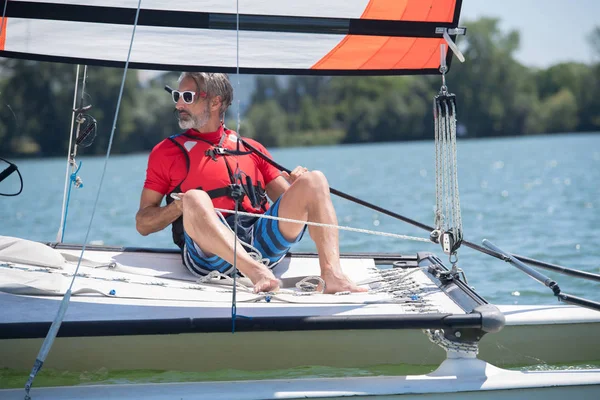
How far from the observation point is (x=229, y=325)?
252cm

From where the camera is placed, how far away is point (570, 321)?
10.1 feet

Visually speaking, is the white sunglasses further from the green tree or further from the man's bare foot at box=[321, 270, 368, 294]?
the green tree

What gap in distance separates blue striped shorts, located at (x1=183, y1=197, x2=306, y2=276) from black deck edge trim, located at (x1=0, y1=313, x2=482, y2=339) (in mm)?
747

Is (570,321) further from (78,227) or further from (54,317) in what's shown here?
(78,227)

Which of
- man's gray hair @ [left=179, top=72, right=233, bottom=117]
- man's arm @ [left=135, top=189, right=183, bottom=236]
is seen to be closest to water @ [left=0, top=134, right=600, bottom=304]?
man's gray hair @ [left=179, top=72, right=233, bottom=117]

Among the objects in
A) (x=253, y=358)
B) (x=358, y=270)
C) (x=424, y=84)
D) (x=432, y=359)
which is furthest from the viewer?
(x=424, y=84)


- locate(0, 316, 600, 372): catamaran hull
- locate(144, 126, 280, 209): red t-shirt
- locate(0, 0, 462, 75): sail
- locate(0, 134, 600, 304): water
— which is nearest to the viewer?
locate(0, 316, 600, 372): catamaran hull

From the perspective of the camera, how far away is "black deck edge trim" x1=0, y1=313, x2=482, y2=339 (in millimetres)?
2512

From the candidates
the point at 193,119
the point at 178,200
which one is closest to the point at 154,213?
the point at 178,200

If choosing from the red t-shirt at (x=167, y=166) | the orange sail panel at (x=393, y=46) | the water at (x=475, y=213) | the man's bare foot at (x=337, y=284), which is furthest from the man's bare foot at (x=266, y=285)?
the water at (x=475, y=213)

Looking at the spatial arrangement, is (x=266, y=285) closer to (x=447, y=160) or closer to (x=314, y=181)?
(x=314, y=181)

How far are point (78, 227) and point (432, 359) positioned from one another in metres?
8.29

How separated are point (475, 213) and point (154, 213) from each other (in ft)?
22.5

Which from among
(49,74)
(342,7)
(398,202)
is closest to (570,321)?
(342,7)
